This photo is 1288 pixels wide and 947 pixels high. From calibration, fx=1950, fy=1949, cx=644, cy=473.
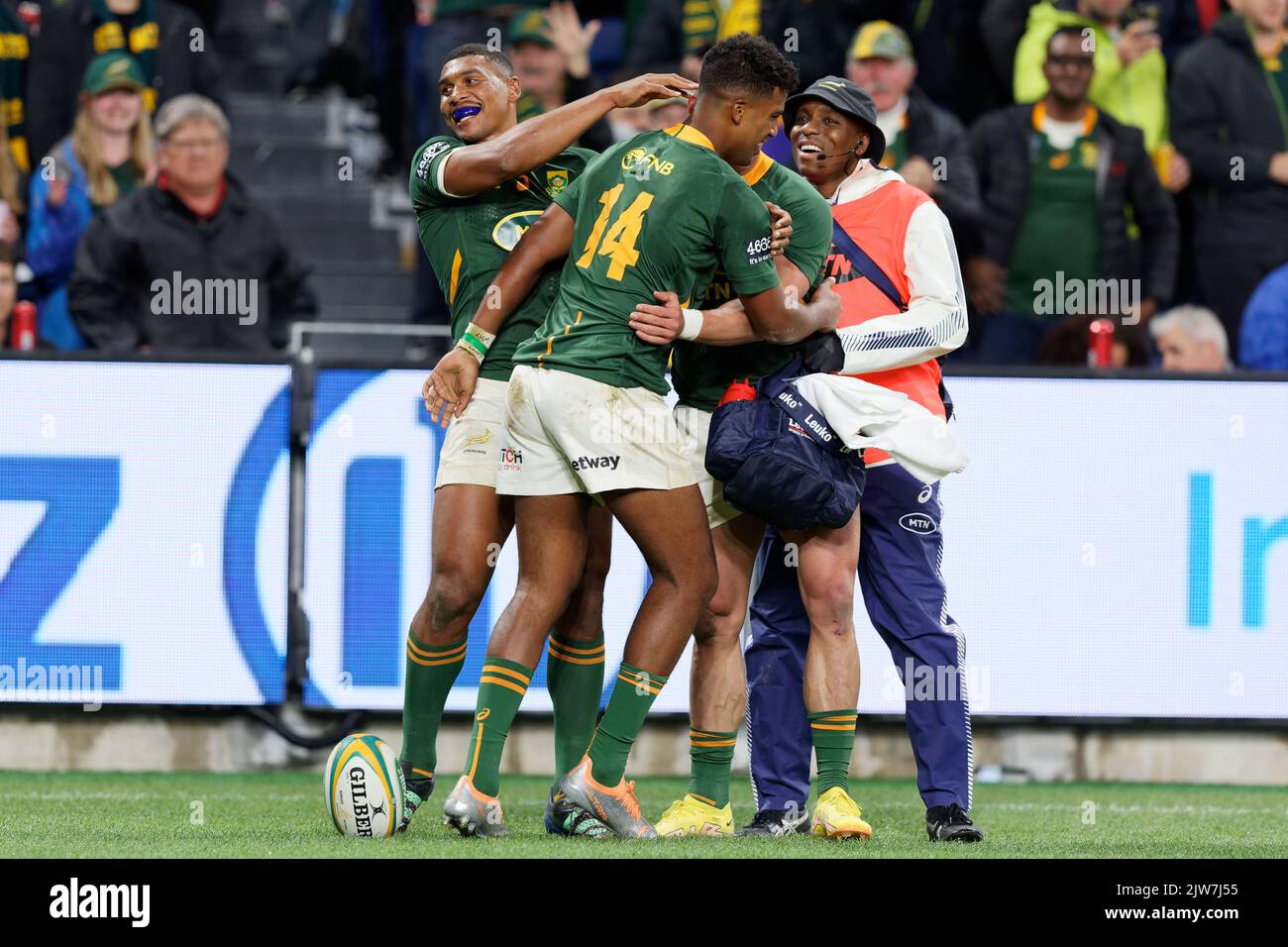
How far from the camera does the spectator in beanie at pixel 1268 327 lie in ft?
29.3

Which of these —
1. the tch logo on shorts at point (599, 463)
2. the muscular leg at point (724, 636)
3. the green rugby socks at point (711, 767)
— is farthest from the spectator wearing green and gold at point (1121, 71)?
the tch logo on shorts at point (599, 463)

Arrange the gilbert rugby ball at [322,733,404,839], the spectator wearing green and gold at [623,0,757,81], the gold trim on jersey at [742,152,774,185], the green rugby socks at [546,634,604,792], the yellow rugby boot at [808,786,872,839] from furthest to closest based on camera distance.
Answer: the spectator wearing green and gold at [623,0,757,81] → the green rugby socks at [546,634,604,792] → the gold trim on jersey at [742,152,774,185] → the yellow rugby boot at [808,786,872,839] → the gilbert rugby ball at [322,733,404,839]

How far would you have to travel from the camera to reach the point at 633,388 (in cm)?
546

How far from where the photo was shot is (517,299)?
5.76 meters

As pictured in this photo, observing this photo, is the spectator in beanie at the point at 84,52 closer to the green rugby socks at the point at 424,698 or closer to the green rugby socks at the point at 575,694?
the green rugby socks at the point at 424,698

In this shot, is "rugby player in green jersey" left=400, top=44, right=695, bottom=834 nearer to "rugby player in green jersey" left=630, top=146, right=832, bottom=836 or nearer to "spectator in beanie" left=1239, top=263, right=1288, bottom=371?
"rugby player in green jersey" left=630, top=146, right=832, bottom=836

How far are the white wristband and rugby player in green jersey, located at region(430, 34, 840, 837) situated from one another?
0.31ft

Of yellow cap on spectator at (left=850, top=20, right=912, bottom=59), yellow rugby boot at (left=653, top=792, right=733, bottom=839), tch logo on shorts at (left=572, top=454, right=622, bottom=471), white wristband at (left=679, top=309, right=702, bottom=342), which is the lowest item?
yellow rugby boot at (left=653, top=792, right=733, bottom=839)

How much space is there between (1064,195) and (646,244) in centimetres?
477

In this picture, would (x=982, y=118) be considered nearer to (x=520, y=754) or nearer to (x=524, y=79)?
(x=524, y=79)

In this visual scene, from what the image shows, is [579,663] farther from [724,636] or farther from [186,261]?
[186,261]

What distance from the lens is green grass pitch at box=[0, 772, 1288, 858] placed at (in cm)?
521

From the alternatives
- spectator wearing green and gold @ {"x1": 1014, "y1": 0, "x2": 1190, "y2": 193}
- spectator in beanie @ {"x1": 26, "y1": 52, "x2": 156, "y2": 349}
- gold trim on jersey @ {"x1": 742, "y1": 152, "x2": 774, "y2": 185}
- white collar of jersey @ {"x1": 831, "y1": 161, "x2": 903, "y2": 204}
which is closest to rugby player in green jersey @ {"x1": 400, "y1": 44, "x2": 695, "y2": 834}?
gold trim on jersey @ {"x1": 742, "y1": 152, "x2": 774, "y2": 185}

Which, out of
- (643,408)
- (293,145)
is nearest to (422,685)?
(643,408)
